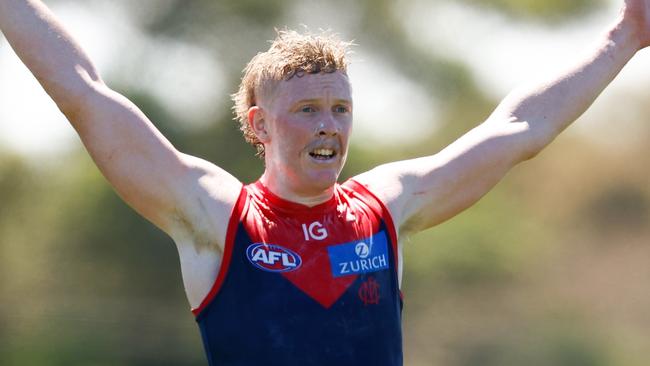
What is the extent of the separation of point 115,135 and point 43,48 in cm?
46

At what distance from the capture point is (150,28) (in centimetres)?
2153

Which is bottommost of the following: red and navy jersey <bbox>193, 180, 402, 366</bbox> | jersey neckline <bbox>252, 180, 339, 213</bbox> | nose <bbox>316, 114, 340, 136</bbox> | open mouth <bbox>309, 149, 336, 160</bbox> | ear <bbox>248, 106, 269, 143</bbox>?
red and navy jersey <bbox>193, 180, 402, 366</bbox>

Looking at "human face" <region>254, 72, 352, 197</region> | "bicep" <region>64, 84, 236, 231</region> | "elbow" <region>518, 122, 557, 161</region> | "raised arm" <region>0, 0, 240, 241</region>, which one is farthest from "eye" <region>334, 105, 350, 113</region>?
"elbow" <region>518, 122, 557, 161</region>

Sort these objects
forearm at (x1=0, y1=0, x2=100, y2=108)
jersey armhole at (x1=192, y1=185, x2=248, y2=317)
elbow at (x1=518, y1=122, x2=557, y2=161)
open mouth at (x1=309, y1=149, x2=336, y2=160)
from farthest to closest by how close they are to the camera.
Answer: elbow at (x1=518, y1=122, x2=557, y2=161), open mouth at (x1=309, y1=149, x2=336, y2=160), jersey armhole at (x1=192, y1=185, x2=248, y2=317), forearm at (x1=0, y1=0, x2=100, y2=108)

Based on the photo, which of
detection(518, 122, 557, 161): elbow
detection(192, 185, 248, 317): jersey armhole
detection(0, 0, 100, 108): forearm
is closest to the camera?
detection(0, 0, 100, 108): forearm

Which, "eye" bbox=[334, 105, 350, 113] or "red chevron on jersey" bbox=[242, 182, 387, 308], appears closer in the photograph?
"red chevron on jersey" bbox=[242, 182, 387, 308]

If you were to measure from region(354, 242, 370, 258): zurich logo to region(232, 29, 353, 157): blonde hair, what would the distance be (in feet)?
2.59

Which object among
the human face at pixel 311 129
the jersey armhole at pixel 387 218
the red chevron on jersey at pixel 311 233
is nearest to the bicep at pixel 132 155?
the red chevron on jersey at pixel 311 233

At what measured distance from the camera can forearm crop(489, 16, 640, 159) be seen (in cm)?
634

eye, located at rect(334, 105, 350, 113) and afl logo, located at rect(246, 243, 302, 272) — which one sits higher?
eye, located at rect(334, 105, 350, 113)

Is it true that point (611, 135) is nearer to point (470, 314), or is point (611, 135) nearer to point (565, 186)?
point (565, 186)

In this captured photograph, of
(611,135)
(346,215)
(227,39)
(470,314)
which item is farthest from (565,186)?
(346,215)

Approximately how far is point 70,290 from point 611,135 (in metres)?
8.91

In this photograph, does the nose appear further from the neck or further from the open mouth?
the neck
